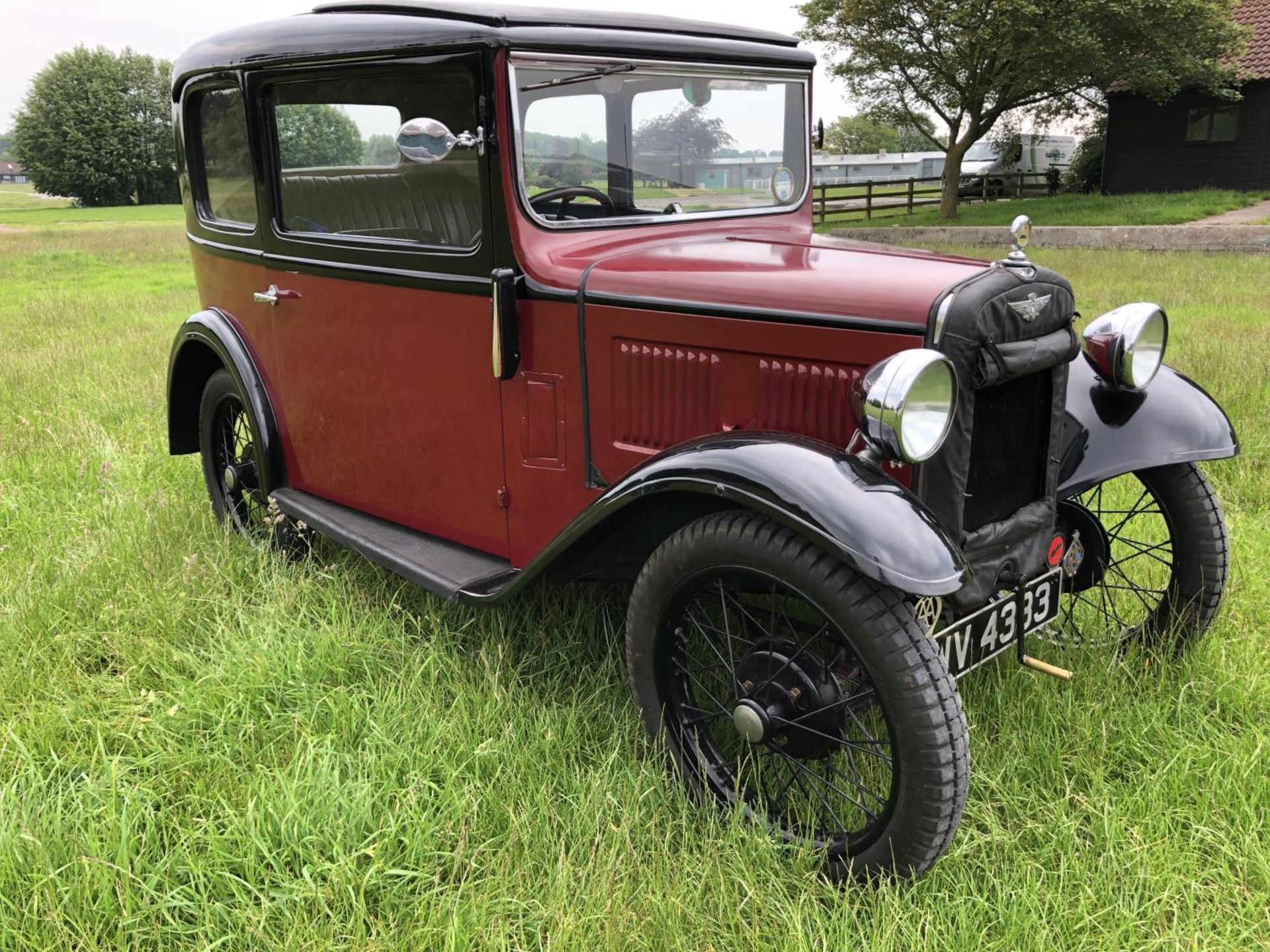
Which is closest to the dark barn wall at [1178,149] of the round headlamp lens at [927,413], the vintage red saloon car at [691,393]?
the vintage red saloon car at [691,393]

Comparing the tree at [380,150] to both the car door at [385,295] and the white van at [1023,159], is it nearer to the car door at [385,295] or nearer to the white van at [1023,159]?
the car door at [385,295]

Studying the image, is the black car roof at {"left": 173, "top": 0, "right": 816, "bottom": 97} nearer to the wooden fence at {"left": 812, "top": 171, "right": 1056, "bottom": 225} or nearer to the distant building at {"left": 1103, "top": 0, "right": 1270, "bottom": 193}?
the wooden fence at {"left": 812, "top": 171, "right": 1056, "bottom": 225}

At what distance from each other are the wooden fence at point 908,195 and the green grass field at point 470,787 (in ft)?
61.0

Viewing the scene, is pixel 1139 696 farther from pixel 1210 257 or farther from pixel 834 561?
pixel 1210 257

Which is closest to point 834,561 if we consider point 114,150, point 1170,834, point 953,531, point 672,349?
point 953,531

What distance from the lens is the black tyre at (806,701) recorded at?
1.84 metres

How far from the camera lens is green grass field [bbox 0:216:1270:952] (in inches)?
74.4

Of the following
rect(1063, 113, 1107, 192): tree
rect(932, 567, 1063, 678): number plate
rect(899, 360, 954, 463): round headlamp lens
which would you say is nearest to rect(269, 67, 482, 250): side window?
rect(899, 360, 954, 463): round headlamp lens

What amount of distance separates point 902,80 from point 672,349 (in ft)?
69.8

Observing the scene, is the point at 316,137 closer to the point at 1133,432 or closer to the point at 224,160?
the point at 224,160

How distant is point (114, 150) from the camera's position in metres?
51.6

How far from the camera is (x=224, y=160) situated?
141 inches

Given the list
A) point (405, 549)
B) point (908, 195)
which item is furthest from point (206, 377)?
point (908, 195)

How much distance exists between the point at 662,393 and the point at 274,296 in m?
1.68
